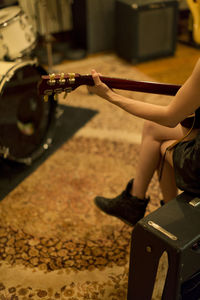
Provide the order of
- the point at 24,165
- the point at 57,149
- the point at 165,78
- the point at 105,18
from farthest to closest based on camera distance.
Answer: the point at 105,18 → the point at 165,78 → the point at 57,149 → the point at 24,165

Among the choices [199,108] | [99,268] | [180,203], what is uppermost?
[199,108]

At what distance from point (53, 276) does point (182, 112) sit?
0.82m

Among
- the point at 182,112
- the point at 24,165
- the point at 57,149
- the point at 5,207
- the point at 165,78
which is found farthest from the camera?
the point at 165,78

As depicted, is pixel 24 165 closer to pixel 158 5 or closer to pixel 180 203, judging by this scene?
A: pixel 180 203

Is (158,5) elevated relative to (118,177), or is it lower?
elevated

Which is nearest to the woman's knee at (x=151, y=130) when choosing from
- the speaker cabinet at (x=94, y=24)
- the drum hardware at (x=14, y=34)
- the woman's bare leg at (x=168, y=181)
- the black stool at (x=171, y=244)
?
the woman's bare leg at (x=168, y=181)

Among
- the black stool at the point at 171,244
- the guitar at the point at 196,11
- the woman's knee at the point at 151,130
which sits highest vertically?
the guitar at the point at 196,11

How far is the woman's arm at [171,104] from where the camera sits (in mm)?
1011

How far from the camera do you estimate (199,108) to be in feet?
3.73

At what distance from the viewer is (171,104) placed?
3.58 feet

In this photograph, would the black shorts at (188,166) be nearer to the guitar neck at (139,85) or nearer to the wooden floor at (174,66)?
the guitar neck at (139,85)

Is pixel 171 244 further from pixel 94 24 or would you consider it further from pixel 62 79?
pixel 94 24

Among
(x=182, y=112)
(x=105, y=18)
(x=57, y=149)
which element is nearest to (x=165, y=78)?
(x=105, y=18)

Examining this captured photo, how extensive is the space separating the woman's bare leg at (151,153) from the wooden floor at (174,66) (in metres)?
1.73
